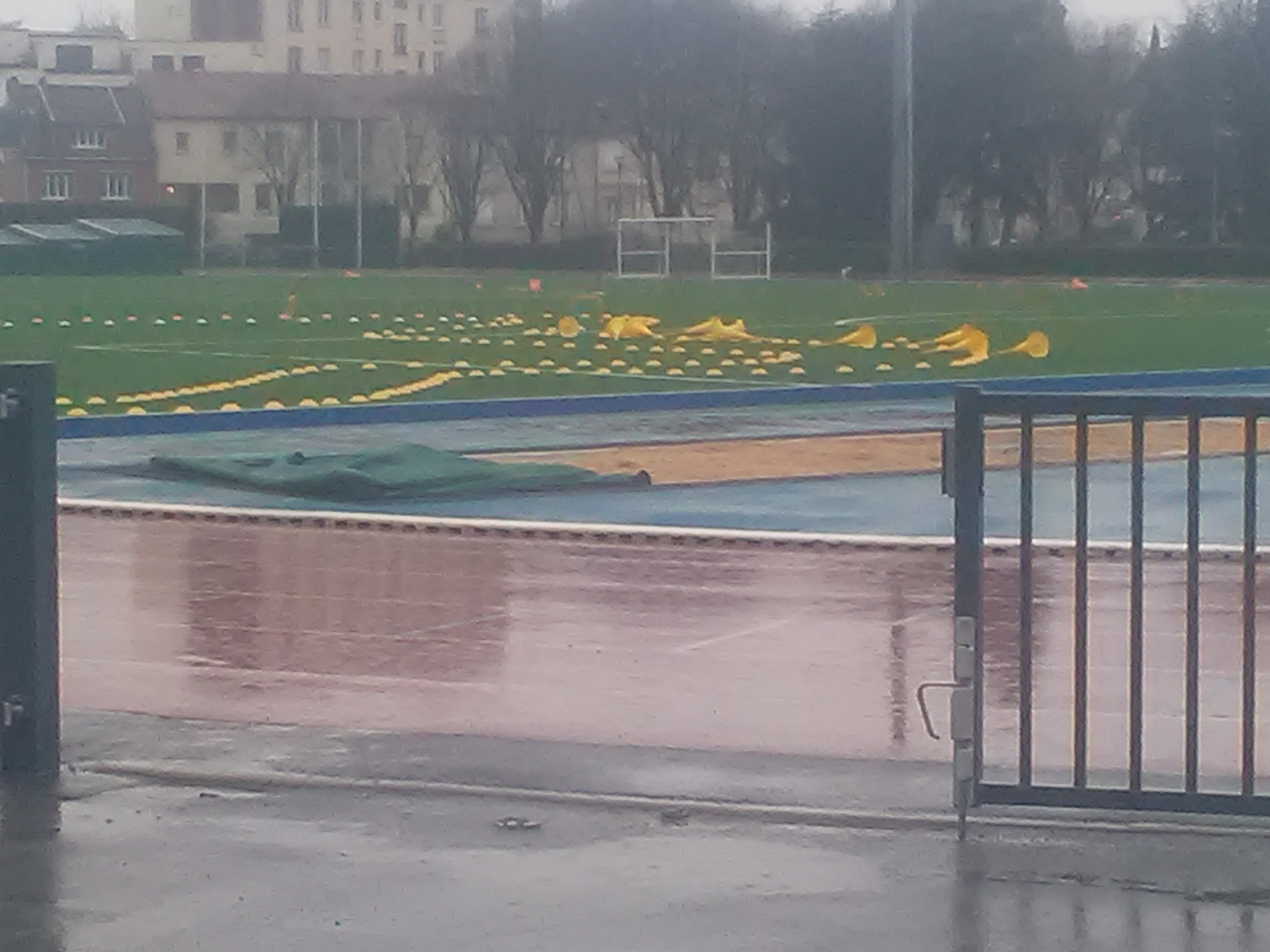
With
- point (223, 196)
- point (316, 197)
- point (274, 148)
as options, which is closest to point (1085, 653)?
point (316, 197)

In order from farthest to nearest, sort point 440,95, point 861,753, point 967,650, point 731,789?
point 440,95 → point 861,753 → point 731,789 → point 967,650

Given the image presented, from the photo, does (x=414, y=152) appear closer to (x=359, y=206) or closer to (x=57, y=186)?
(x=359, y=206)

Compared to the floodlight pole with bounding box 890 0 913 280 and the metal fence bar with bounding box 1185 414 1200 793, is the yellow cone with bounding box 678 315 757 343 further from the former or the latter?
the metal fence bar with bounding box 1185 414 1200 793

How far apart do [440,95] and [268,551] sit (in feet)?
244

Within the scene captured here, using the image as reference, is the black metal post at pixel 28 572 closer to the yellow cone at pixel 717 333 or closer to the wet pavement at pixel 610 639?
the wet pavement at pixel 610 639

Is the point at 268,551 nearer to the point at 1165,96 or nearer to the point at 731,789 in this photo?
the point at 731,789

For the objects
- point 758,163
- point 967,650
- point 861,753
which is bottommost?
point 861,753

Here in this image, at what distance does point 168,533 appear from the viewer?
13.7 m

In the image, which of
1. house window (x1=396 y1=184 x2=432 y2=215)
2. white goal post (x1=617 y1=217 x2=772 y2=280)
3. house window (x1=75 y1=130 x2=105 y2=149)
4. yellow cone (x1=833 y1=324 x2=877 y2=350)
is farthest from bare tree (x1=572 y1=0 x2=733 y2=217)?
yellow cone (x1=833 y1=324 x2=877 y2=350)

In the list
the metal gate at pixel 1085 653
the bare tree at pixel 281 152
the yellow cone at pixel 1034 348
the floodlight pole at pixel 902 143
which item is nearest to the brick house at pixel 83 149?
the bare tree at pixel 281 152

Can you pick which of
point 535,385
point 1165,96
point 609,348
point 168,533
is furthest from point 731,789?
point 1165,96

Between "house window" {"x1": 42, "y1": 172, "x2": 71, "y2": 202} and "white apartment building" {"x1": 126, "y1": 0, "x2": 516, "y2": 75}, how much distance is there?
43.7 ft

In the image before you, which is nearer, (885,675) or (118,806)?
(118,806)

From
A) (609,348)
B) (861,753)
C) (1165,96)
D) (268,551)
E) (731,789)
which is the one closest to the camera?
(731,789)
